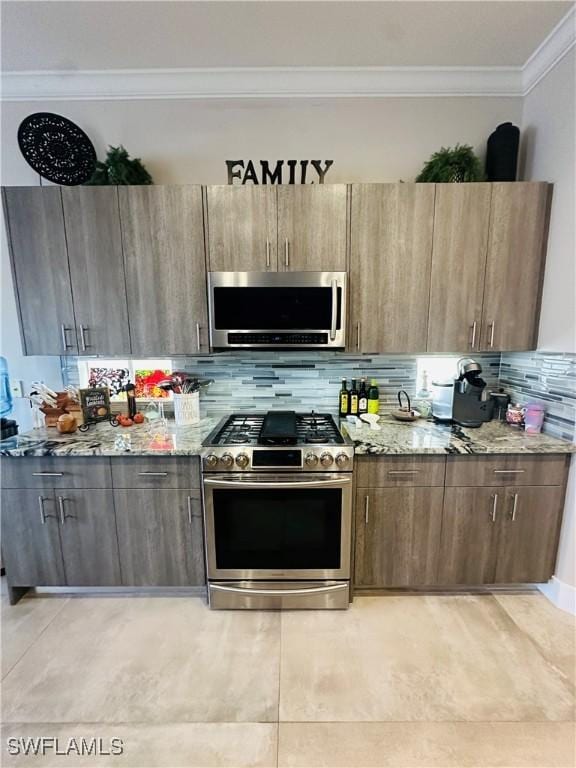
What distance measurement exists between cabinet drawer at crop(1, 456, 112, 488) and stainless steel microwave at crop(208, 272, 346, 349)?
1.03 metres

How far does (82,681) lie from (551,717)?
2086 mm

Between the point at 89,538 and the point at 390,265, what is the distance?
2408 millimetres

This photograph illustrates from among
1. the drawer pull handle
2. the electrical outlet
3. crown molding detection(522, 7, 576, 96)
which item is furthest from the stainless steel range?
crown molding detection(522, 7, 576, 96)

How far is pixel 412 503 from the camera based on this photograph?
6.46ft

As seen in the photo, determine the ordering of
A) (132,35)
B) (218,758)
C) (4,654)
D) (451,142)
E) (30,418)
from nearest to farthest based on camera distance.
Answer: (218,758), (4,654), (132,35), (451,142), (30,418)

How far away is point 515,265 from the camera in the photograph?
2.07 m

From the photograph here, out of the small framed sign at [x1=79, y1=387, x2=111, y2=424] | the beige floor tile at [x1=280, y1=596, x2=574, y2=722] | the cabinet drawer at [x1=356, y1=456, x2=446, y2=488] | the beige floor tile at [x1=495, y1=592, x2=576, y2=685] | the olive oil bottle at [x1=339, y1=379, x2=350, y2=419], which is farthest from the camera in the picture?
the olive oil bottle at [x1=339, y1=379, x2=350, y2=419]

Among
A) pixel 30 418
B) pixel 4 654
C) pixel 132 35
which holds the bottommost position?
pixel 4 654

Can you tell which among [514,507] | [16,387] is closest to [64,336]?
[16,387]

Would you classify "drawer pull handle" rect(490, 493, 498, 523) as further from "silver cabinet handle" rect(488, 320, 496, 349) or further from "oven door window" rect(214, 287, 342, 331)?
"oven door window" rect(214, 287, 342, 331)

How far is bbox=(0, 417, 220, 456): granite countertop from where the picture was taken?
190cm

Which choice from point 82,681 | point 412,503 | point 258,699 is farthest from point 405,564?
point 82,681

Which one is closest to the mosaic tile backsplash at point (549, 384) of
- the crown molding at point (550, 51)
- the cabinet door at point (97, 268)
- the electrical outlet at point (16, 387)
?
the crown molding at point (550, 51)

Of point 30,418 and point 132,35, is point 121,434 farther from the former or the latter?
point 132,35
